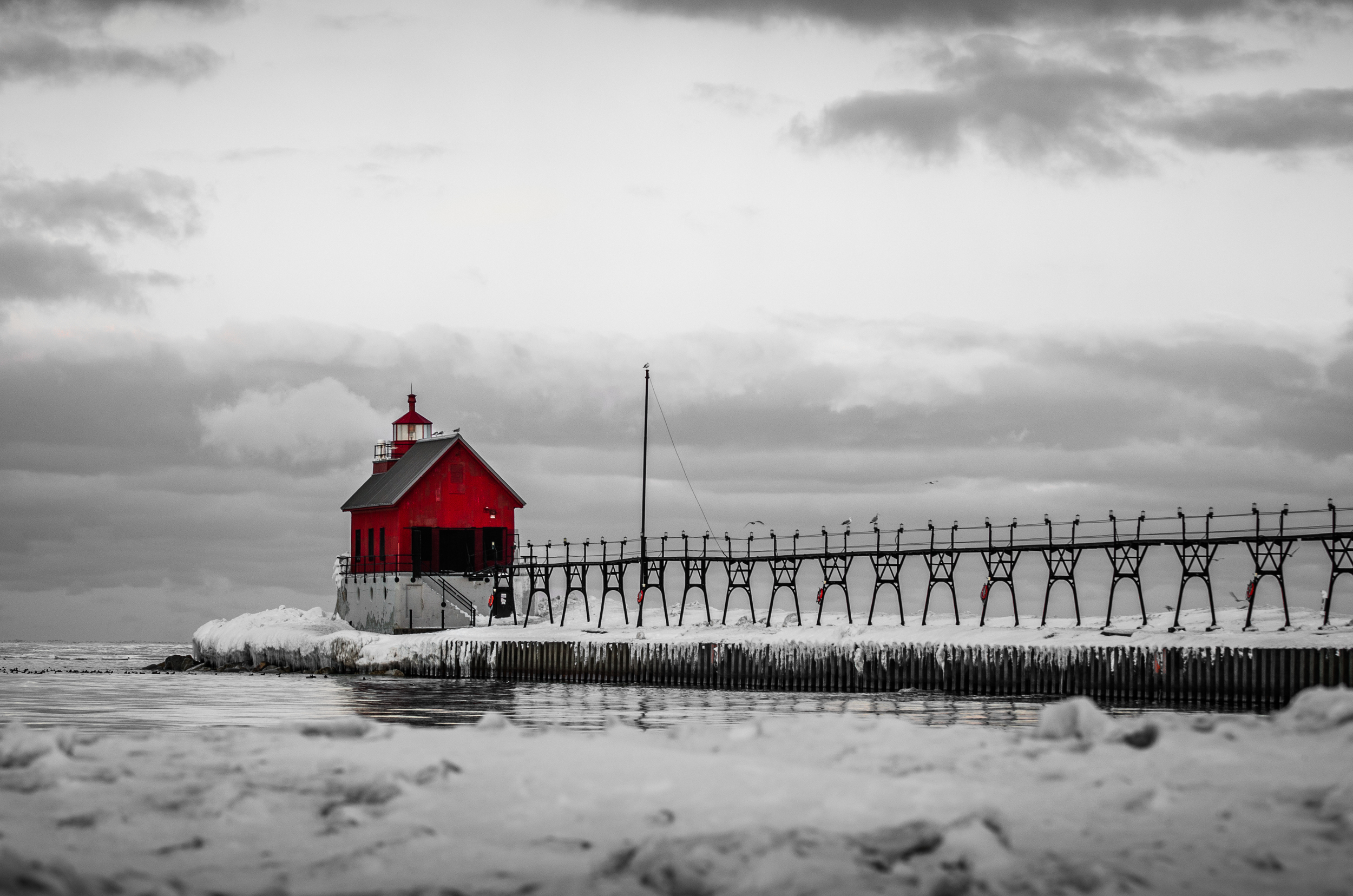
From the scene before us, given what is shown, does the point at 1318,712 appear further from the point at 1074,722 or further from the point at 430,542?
the point at 430,542

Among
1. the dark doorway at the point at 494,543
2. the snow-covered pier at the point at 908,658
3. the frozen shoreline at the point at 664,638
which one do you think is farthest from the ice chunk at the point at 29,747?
the dark doorway at the point at 494,543

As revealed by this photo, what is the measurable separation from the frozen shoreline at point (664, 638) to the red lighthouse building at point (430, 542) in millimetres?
2240

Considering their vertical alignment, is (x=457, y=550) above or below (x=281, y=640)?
above

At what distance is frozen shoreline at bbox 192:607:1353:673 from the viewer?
1453 inches

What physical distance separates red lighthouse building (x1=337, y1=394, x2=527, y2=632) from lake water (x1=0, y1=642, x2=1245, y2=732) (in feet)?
36.3

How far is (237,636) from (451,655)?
19785mm

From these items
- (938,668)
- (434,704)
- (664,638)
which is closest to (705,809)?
Result: (434,704)

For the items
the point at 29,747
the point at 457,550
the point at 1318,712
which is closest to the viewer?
the point at 1318,712

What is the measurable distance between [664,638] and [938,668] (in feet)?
39.4

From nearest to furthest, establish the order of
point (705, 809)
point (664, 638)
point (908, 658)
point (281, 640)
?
1. point (705, 809)
2. point (908, 658)
3. point (664, 638)
4. point (281, 640)

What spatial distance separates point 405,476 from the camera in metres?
67.4

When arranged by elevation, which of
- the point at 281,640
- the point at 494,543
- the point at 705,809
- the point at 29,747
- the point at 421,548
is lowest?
the point at 281,640

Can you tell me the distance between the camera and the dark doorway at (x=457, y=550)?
65.9m

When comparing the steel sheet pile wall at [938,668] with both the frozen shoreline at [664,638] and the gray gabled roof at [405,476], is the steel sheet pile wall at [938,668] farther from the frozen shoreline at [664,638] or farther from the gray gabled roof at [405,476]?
the gray gabled roof at [405,476]
